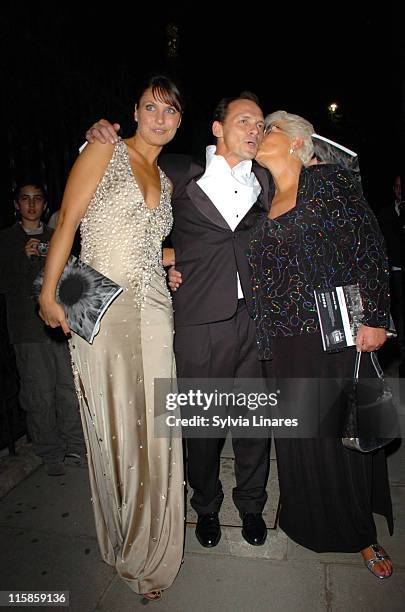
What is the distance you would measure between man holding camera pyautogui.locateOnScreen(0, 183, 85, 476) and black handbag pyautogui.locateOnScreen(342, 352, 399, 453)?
6.80 feet

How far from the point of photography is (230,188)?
7.47 feet

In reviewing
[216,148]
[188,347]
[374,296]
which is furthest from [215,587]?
[216,148]

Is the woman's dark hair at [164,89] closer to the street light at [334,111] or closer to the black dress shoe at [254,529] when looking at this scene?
the black dress shoe at [254,529]

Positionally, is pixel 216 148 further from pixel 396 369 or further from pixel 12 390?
pixel 396 369

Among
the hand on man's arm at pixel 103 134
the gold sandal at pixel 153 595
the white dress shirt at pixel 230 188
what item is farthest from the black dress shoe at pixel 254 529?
the hand on man's arm at pixel 103 134

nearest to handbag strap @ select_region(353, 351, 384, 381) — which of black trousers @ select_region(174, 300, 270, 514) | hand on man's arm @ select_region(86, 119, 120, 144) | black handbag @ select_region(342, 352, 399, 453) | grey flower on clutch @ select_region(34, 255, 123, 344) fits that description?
black handbag @ select_region(342, 352, 399, 453)

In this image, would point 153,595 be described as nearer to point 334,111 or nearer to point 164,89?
point 164,89

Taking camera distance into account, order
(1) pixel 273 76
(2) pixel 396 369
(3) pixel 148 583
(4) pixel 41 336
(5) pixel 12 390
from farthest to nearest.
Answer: (1) pixel 273 76 → (2) pixel 396 369 → (5) pixel 12 390 → (4) pixel 41 336 → (3) pixel 148 583

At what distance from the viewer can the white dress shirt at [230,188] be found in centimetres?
226

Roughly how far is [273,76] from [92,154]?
11.0 meters

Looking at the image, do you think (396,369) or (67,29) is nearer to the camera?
(67,29)

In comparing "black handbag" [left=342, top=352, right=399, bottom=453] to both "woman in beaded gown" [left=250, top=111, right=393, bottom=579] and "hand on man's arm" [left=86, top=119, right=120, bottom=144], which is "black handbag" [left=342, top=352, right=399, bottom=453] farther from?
"hand on man's arm" [left=86, top=119, right=120, bottom=144]

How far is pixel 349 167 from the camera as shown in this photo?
2100 millimetres

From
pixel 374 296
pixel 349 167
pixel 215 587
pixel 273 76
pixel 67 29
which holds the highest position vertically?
pixel 273 76
